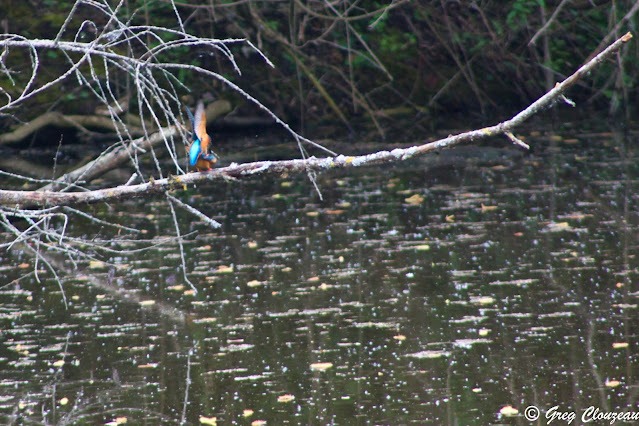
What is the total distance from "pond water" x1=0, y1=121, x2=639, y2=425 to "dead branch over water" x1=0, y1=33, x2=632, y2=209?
27cm

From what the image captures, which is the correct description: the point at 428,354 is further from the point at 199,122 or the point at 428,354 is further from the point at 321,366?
the point at 199,122

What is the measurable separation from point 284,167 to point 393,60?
40.4ft

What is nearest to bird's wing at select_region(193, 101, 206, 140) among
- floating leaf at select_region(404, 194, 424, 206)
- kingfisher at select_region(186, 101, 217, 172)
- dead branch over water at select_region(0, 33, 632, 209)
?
kingfisher at select_region(186, 101, 217, 172)

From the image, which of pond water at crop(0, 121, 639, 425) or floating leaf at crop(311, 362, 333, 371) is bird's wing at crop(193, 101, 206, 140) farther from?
floating leaf at crop(311, 362, 333, 371)

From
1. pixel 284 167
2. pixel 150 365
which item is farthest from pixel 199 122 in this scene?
pixel 150 365

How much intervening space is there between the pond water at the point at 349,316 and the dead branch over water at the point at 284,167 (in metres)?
0.27

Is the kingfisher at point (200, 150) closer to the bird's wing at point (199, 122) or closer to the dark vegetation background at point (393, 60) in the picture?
the bird's wing at point (199, 122)

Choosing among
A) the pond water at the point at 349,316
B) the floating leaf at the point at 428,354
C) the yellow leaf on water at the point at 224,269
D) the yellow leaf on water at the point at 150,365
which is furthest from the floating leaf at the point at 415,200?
the yellow leaf on water at the point at 150,365

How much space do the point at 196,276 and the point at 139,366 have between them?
5.97 feet

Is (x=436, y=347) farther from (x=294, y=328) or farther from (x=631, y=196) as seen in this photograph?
(x=631, y=196)

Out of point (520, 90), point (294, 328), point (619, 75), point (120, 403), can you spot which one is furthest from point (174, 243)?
point (520, 90)

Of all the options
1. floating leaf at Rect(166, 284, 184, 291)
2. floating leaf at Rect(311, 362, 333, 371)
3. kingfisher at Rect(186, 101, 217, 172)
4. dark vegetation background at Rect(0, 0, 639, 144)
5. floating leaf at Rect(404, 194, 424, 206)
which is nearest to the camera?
floating leaf at Rect(311, 362, 333, 371)

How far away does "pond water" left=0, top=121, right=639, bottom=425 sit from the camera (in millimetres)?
4027

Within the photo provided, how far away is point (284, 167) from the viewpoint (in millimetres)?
3711
